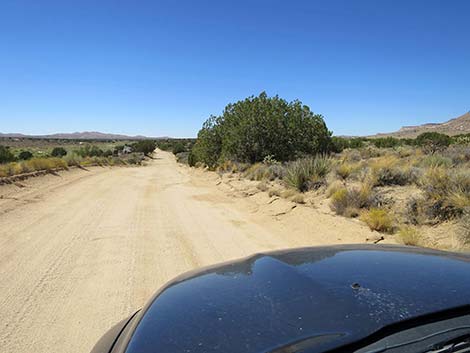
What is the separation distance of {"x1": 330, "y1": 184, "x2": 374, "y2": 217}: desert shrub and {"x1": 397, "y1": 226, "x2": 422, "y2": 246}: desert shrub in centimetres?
204

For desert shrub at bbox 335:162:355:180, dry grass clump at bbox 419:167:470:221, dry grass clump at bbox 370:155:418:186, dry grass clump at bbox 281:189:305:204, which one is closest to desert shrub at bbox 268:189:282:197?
dry grass clump at bbox 281:189:305:204

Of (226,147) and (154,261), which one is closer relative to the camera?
(154,261)

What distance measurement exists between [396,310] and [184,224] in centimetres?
792

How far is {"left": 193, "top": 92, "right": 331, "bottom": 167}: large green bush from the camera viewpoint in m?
23.6

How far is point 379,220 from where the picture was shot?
8.23 meters

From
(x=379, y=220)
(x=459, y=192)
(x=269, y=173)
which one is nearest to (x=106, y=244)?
(x=379, y=220)

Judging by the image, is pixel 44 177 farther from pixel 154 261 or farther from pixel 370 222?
pixel 370 222

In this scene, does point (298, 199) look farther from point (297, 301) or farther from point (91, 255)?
point (297, 301)

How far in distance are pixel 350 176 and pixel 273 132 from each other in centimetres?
1095

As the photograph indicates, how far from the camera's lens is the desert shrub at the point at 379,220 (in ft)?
26.8

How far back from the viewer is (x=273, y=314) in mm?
1714

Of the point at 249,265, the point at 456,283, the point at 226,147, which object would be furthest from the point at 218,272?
the point at 226,147

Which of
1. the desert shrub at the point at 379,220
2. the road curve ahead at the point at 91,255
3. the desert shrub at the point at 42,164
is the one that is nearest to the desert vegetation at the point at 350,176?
the desert shrub at the point at 379,220

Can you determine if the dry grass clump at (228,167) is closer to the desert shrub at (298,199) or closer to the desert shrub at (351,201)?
the desert shrub at (298,199)
